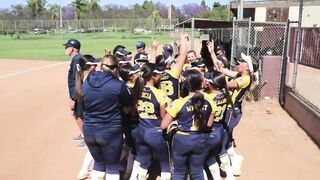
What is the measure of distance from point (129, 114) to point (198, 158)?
3.89ft

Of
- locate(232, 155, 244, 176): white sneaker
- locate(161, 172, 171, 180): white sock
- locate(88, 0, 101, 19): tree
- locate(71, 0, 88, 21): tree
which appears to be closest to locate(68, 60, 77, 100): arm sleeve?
locate(161, 172, 171, 180): white sock

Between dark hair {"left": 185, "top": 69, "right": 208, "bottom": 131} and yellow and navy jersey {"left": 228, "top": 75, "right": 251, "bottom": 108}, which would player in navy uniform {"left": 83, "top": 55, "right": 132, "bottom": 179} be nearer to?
dark hair {"left": 185, "top": 69, "right": 208, "bottom": 131}

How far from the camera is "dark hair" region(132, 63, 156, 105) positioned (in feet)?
16.1

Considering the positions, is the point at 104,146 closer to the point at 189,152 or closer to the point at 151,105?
the point at 151,105

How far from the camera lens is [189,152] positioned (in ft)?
15.6

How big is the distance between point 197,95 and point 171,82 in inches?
62.6

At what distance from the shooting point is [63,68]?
19.8m

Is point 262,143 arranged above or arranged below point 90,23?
below

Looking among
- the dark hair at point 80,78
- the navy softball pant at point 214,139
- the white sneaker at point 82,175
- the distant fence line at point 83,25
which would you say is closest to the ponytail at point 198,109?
the navy softball pant at point 214,139

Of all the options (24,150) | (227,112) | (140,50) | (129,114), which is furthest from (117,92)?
(140,50)

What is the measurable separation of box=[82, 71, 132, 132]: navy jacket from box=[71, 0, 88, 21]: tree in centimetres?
9536

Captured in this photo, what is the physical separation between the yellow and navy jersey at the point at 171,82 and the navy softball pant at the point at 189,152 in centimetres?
142

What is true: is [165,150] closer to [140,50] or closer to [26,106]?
[140,50]

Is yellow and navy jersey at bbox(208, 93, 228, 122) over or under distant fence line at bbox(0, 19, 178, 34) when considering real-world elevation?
under
